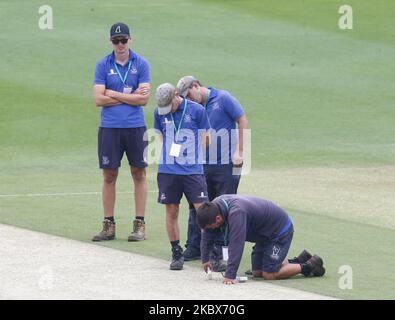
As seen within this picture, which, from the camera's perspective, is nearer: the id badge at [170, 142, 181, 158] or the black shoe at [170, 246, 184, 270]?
the black shoe at [170, 246, 184, 270]

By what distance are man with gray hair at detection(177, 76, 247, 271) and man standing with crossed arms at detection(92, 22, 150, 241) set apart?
102 centimetres

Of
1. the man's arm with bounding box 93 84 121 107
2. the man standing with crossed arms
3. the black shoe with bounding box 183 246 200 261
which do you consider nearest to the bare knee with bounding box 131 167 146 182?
the man standing with crossed arms

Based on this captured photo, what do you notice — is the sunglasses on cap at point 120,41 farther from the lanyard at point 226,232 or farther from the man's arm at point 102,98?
the lanyard at point 226,232

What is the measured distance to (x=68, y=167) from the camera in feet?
69.5

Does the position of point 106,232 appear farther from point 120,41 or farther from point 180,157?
point 120,41

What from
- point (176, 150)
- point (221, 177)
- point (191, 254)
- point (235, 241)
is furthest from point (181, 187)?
point (235, 241)

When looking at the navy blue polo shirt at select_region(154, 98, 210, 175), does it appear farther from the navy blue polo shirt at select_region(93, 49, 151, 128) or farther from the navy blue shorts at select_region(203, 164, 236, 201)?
the navy blue polo shirt at select_region(93, 49, 151, 128)

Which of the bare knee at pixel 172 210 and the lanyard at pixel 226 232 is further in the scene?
the bare knee at pixel 172 210

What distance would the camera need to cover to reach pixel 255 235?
1298 centimetres

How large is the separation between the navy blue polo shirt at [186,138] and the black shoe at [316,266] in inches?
64.3

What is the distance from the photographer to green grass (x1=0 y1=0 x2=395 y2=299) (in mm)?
15812

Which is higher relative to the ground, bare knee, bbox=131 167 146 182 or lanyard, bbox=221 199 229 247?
bare knee, bbox=131 167 146 182

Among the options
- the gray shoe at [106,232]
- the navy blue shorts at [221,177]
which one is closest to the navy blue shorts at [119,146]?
the gray shoe at [106,232]

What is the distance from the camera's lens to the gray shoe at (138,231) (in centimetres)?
1489
